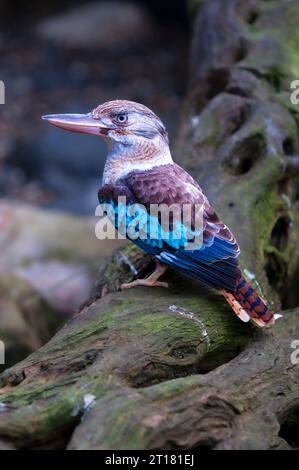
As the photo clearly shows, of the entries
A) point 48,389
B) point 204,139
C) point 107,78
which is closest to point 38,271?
point 204,139

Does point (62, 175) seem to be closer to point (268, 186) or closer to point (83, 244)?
point (83, 244)

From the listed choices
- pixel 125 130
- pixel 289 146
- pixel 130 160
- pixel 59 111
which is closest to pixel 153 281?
pixel 130 160

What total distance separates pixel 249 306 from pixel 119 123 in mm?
1178

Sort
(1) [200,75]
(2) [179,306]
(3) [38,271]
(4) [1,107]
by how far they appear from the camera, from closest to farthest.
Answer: (2) [179,306], (1) [200,75], (3) [38,271], (4) [1,107]

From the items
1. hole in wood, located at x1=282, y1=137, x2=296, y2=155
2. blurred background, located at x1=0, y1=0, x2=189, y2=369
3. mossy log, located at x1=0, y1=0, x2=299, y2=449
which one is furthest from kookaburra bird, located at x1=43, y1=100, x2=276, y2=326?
blurred background, located at x1=0, y1=0, x2=189, y2=369

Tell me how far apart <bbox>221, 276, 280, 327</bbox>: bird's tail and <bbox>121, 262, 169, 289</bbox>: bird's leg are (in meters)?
0.40

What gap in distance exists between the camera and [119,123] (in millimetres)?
3738

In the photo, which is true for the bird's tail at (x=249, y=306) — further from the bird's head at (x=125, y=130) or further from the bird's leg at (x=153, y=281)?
the bird's head at (x=125, y=130)

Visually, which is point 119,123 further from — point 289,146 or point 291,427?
point 291,427

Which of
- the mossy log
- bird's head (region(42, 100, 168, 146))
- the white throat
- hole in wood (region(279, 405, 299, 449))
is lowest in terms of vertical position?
hole in wood (region(279, 405, 299, 449))

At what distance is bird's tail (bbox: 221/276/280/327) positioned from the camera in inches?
127

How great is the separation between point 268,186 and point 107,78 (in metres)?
6.77

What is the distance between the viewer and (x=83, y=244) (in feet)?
20.3

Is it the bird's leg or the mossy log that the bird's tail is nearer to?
the mossy log
